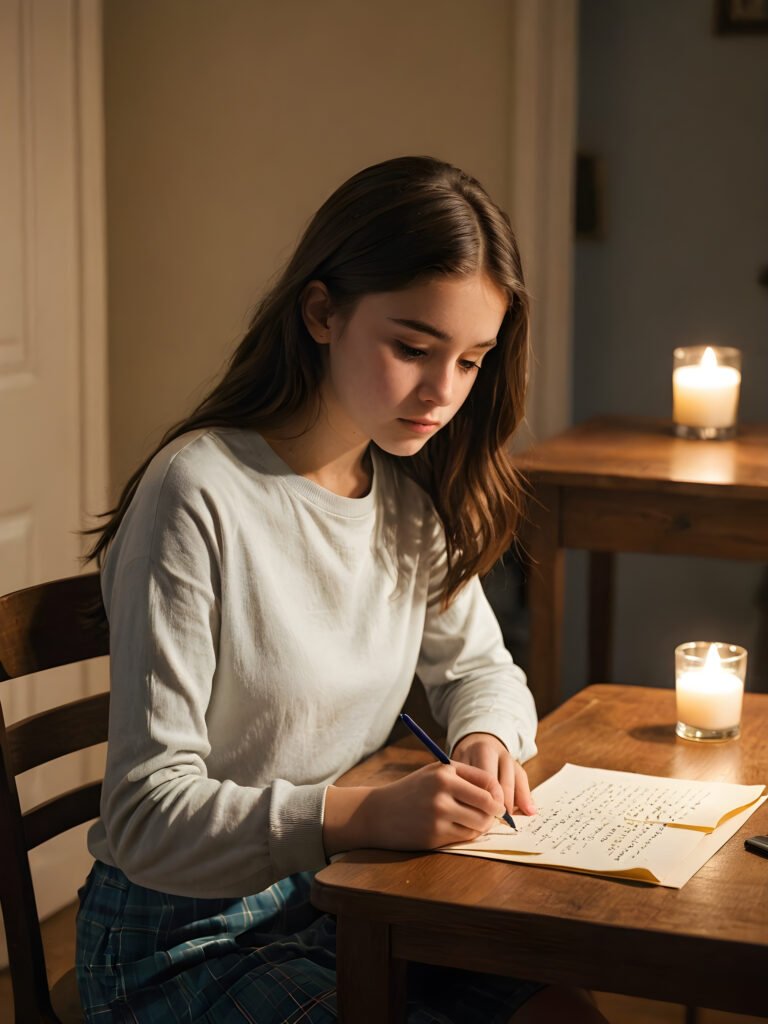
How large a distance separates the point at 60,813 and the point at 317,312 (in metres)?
0.63

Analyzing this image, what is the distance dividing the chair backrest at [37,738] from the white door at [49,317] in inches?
35.3

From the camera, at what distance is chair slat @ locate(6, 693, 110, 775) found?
1.42 m

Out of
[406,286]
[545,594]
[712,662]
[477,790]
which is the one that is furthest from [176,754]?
[545,594]

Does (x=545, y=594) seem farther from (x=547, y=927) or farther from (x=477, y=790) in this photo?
(x=547, y=927)

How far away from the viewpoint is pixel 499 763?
1.25 metres

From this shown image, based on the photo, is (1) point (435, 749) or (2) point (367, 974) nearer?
(2) point (367, 974)

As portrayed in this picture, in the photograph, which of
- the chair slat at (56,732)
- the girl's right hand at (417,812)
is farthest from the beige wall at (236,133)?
the girl's right hand at (417,812)

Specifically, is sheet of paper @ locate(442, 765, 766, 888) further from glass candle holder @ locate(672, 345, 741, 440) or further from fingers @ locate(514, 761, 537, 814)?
glass candle holder @ locate(672, 345, 741, 440)

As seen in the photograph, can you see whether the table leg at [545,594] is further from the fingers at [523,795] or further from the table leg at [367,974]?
the table leg at [367,974]

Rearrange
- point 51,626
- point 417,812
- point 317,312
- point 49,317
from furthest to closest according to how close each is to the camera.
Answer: point 49,317, point 51,626, point 317,312, point 417,812

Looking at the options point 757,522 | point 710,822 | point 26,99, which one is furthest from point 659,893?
point 26,99

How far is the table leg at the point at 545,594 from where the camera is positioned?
6.40 feet

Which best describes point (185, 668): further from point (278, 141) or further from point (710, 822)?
point (278, 141)

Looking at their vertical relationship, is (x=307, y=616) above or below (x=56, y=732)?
above
